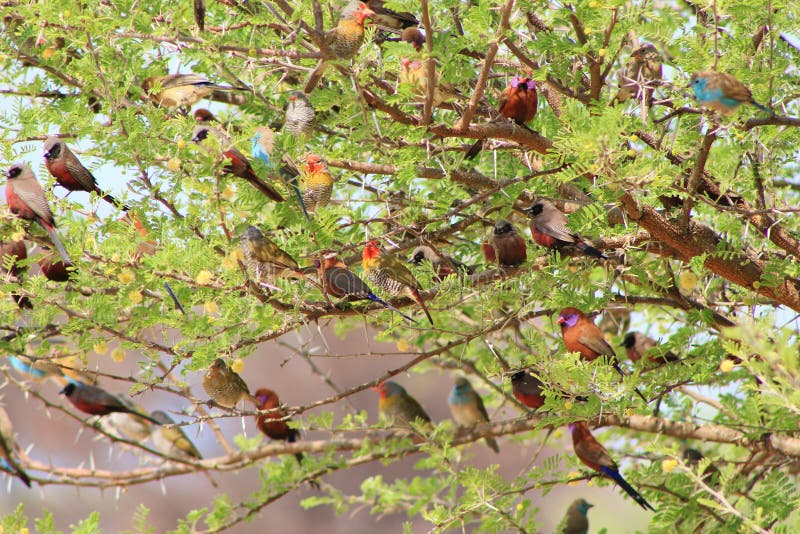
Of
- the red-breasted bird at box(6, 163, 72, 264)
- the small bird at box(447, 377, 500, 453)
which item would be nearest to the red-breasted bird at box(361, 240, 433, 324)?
the red-breasted bird at box(6, 163, 72, 264)

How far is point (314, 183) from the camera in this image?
3.68 meters

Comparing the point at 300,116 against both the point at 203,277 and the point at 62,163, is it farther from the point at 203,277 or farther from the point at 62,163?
the point at 203,277

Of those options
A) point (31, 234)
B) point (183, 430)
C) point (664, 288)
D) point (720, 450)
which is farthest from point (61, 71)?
point (720, 450)

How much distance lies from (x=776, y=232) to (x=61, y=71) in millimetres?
3192

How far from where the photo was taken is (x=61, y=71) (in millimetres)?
3881

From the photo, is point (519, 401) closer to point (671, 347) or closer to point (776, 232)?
point (671, 347)

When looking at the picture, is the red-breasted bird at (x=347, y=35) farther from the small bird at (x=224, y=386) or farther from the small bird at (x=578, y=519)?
the small bird at (x=578, y=519)

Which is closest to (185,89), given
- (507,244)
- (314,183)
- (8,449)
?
(314,183)

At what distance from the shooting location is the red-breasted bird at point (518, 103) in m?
4.01

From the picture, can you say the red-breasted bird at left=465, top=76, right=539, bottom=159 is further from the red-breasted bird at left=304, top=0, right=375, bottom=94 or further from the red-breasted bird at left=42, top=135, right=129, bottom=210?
the red-breasted bird at left=42, top=135, right=129, bottom=210

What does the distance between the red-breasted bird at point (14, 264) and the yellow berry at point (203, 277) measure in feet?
3.19

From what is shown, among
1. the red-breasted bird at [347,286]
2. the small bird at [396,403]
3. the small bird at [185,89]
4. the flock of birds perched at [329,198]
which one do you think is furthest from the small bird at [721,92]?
the small bird at [396,403]

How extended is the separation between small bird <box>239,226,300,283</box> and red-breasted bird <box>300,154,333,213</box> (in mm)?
288

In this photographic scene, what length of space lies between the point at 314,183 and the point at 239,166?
36 cm
